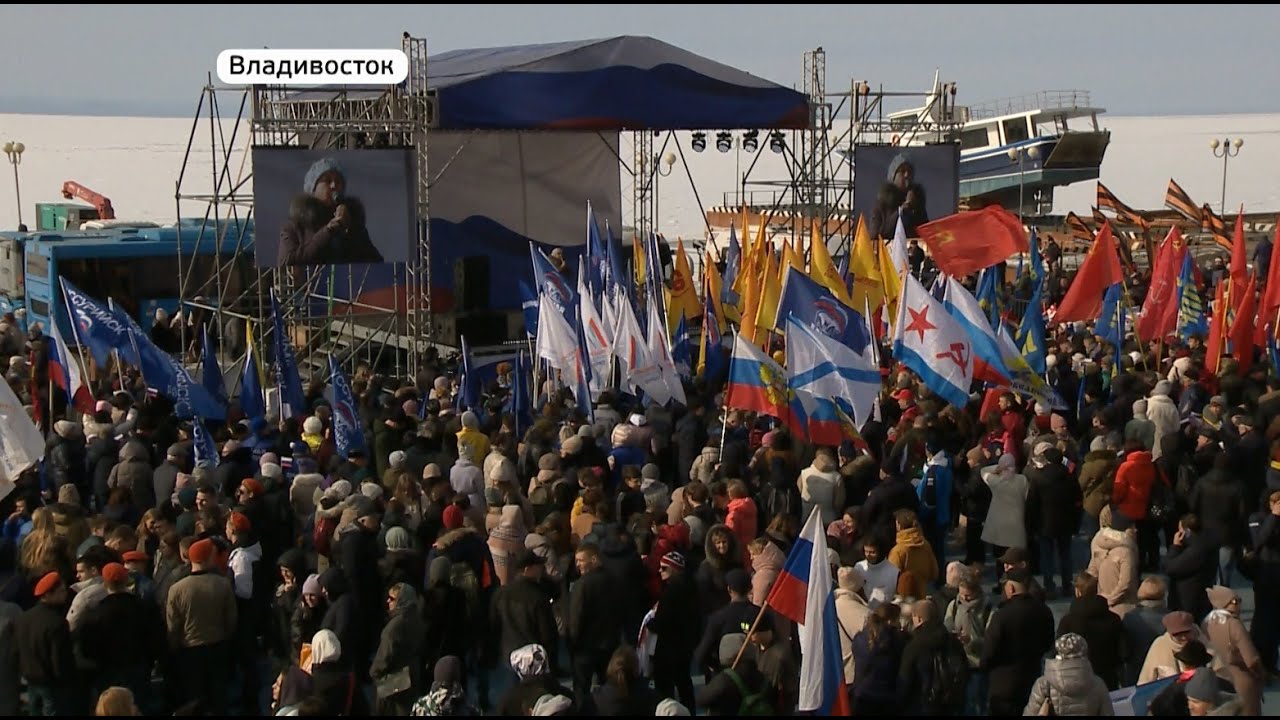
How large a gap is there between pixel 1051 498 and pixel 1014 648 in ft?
10.0

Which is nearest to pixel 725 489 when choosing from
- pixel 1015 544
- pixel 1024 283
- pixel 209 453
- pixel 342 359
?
pixel 1015 544

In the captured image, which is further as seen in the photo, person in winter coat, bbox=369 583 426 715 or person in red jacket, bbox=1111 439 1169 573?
person in red jacket, bbox=1111 439 1169 573

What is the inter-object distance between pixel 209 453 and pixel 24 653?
3862 millimetres

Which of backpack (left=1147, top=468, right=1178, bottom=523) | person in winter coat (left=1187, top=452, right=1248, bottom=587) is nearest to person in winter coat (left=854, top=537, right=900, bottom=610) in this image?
person in winter coat (left=1187, top=452, right=1248, bottom=587)

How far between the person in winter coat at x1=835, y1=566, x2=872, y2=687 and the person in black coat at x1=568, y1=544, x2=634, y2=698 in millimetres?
1191

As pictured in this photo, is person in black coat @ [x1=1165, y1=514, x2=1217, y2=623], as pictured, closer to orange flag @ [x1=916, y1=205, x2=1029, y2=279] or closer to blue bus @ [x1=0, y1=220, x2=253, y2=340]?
orange flag @ [x1=916, y1=205, x2=1029, y2=279]

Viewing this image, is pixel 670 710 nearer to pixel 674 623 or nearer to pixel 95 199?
pixel 674 623

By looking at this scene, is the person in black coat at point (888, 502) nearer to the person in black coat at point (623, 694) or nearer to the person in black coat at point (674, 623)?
the person in black coat at point (674, 623)

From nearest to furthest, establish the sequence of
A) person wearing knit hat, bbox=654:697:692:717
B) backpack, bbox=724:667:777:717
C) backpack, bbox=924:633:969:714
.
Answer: person wearing knit hat, bbox=654:697:692:717 → backpack, bbox=724:667:777:717 → backpack, bbox=924:633:969:714

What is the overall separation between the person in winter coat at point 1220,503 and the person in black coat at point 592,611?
13.1 feet

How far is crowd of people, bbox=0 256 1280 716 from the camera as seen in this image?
6914mm

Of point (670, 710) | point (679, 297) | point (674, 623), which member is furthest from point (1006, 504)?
point (679, 297)

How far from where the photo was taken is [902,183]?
23781mm

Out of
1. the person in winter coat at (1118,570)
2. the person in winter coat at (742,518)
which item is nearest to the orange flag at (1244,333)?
the person in winter coat at (1118,570)
